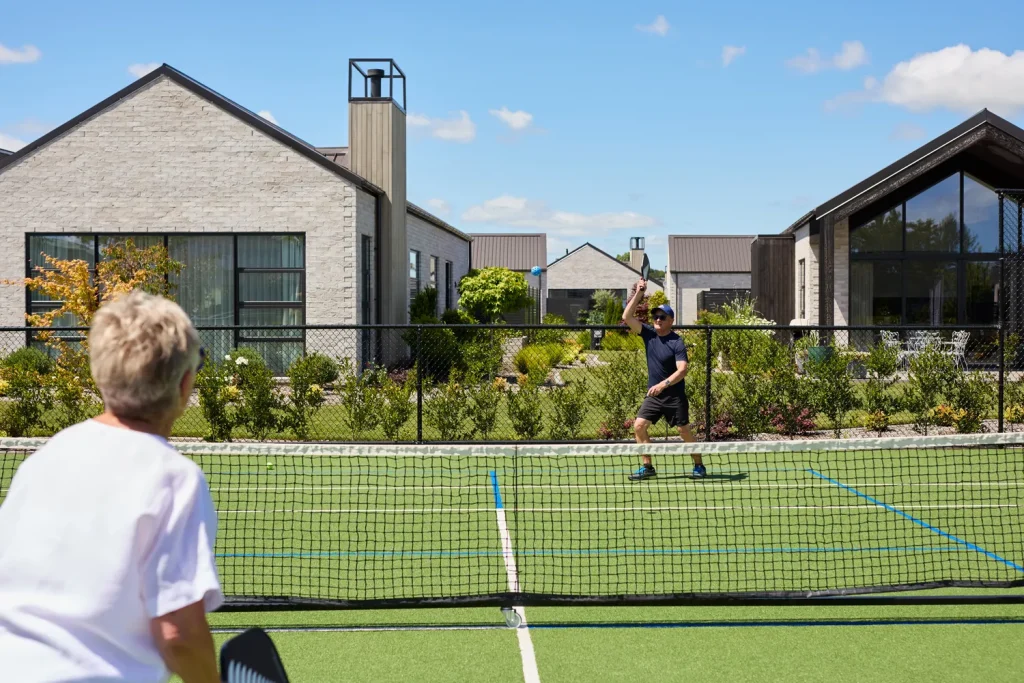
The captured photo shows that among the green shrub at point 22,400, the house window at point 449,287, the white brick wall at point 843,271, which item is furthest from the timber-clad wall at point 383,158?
the white brick wall at point 843,271

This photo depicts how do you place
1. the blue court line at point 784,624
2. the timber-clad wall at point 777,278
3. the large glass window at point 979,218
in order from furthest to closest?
1. the timber-clad wall at point 777,278
2. the large glass window at point 979,218
3. the blue court line at point 784,624

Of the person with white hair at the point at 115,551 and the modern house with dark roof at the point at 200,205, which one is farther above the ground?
the modern house with dark roof at the point at 200,205

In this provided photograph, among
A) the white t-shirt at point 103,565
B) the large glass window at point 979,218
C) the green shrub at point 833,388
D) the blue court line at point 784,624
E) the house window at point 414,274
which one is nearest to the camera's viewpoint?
the white t-shirt at point 103,565

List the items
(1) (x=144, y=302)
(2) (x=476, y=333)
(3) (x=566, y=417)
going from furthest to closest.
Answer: (2) (x=476, y=333)
(3) (x=566, y=417)
(1) (x=144, y=302)

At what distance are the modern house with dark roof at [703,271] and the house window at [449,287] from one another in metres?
27.8

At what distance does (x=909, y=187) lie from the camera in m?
25.4

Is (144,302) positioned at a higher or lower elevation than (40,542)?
higher

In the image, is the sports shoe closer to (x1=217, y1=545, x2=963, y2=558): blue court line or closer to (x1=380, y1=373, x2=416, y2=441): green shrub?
(x1=217, y1=545, x2=963, y2=558): blue court line

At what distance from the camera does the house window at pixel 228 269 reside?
2109 centimetres

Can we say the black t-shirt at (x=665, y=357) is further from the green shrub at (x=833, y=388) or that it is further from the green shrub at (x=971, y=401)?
the green shrub at (x=971, y=401)

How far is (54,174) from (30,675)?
69.1 ft

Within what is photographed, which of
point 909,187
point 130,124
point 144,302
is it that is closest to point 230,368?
point 130,124

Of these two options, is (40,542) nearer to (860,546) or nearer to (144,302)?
(144,302)

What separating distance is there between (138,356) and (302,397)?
13093mm
